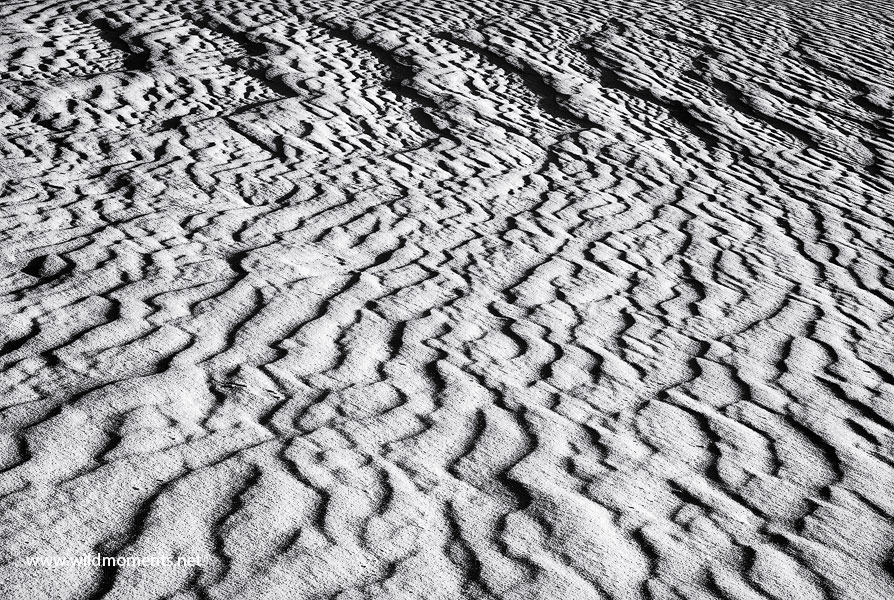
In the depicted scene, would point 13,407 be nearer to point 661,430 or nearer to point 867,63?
point 661,430

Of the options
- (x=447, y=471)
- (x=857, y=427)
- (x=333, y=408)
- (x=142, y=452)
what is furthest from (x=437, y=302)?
(x=857, y=427)

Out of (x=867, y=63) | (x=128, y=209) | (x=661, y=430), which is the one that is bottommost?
(x=128, y=209)

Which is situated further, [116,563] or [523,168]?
[523,168]

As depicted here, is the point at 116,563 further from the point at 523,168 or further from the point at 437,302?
the point at 523,168

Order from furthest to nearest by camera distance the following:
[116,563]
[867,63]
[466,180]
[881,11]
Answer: [881,11] < [867,63] < [466,180] < [116,563]

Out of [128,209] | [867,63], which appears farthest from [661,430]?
[867,63]

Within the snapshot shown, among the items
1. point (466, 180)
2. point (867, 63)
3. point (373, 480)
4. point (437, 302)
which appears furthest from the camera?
point (867, 63)

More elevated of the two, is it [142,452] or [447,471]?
Answer: [447,471]
